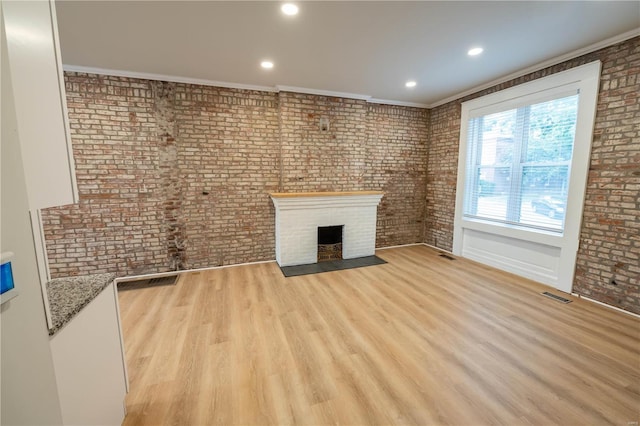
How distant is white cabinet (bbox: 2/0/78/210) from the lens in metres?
0.77

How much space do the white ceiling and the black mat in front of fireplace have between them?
2.88 metres

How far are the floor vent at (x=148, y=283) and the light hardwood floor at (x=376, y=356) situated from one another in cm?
22

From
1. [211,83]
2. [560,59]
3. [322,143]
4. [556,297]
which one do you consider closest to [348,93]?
[322,143]

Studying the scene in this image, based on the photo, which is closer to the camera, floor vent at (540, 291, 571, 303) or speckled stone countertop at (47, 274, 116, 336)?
speckled stone countertop at (47, 274, 116, 336)

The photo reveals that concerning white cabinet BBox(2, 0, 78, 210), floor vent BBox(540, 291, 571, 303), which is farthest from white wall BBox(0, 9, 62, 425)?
floor vent BBox(540, 291, 571, 303)

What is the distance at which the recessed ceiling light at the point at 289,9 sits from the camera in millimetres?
2096

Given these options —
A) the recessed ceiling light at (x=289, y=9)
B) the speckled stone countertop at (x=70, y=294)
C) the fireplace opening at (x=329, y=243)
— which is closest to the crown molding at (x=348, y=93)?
the recessed ceiling light at (x=289, y=9)

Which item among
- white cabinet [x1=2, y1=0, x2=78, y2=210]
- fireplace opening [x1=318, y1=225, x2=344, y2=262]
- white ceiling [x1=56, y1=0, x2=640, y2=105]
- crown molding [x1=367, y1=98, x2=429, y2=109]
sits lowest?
fireplace opening [x1=318, y1=225, x2=344, y2=262]

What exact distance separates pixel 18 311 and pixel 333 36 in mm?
2957

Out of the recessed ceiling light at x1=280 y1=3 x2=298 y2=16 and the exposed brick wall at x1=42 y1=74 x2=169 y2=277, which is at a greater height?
the recessed ceiling light at x1=280 y1=3 x2=298 y2=16

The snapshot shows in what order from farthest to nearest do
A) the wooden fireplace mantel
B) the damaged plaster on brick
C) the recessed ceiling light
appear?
the wooden fireplace mantel, the damaged plaster on brick, the recessed ceiling light

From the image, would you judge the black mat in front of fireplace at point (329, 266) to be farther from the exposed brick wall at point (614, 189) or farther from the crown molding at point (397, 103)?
the crown molding at point (397, 103)

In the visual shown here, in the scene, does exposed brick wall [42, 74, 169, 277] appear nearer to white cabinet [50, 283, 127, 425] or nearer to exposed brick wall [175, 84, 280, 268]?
exposed brick wall [175, 84, 280, 268]

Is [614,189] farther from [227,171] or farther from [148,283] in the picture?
[148,283]
